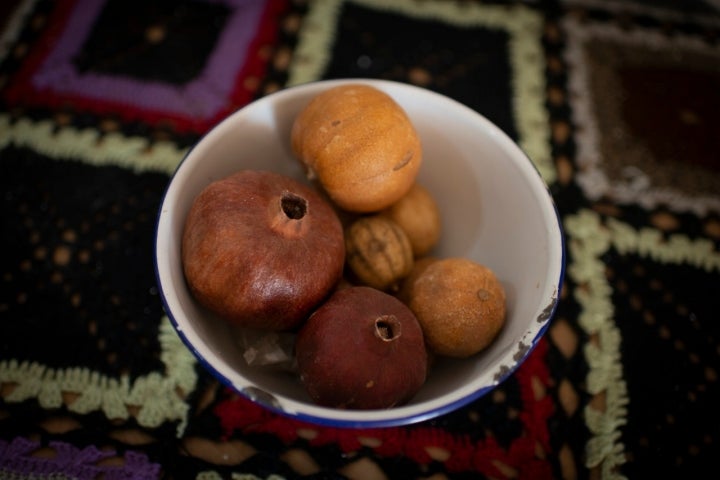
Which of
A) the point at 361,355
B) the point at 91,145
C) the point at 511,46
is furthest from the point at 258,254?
the point at 511,46

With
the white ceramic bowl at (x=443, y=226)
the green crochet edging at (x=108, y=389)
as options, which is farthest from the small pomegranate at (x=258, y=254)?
the green crochet edging at (x=108, y=389)

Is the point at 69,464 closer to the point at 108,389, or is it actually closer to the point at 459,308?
the point at 108,389

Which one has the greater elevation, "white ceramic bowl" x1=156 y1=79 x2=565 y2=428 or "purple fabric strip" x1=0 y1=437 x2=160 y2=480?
"white ceramic bowl" x1=156 y1=79 x2=565 y2=428

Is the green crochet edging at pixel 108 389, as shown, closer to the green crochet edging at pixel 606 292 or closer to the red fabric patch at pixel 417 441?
the red fabric patch at pixel 417 441

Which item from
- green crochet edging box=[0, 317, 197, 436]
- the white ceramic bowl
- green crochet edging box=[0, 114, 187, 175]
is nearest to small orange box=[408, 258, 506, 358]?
the white ceramic bowl

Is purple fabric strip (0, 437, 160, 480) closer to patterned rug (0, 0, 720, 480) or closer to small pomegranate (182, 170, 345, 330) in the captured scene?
patterned rug (0, 0, 720, 480)

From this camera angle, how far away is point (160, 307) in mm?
583

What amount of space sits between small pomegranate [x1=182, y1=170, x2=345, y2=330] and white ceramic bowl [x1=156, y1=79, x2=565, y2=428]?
25 mm

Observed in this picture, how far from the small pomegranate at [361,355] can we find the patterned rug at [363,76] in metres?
0.13

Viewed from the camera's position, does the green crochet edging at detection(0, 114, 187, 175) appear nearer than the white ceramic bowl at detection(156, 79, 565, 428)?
No

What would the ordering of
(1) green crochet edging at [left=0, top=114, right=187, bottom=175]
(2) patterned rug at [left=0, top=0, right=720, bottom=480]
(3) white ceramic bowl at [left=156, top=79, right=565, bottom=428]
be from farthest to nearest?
(1) green crochet edging at [left=0, top=114, right=187, bottom=175], (2) patterned rug at [left=0, top=0, right=720, bottom=480], (3) white ceramic bowl at [left=156, top=79, right=565, bottom=428]

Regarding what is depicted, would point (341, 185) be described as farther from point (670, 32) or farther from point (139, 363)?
point (670, 32)

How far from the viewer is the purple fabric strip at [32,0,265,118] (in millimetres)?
731

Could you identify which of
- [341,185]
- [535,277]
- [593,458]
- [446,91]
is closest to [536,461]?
[593,458]
